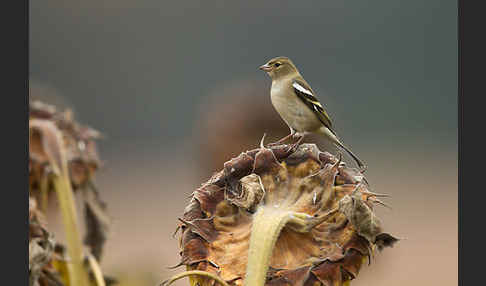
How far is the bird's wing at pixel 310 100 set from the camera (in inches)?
83.6

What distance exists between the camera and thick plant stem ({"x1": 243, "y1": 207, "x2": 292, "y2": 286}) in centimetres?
130

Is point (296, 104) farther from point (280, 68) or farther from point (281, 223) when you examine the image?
point (281, 223)

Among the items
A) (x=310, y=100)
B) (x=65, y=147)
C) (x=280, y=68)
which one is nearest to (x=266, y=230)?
(x=310, y=100)

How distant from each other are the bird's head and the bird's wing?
0.23 ft

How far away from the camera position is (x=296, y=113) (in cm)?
220

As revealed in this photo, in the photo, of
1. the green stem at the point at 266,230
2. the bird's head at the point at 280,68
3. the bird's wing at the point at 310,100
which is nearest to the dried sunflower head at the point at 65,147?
the bird's head at the point at 280,68

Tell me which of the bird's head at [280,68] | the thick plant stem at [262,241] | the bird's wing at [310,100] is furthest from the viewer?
the bird's head at [280,68]

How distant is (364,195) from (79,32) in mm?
14556

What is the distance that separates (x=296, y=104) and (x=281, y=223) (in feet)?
2.86

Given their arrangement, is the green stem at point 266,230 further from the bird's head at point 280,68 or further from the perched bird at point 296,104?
the bird's head at point 280,68

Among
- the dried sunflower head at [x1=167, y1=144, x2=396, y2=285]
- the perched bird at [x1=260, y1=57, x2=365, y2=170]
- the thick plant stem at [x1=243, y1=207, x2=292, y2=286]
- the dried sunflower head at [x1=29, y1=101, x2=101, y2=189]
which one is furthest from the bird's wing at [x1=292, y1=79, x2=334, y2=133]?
the dried sunflower head at [x1=29, y1=101, x2=101, y2=189]

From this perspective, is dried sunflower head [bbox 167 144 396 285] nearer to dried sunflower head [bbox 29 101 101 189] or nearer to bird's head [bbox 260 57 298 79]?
bird's head [bbox 260 57 298 79]

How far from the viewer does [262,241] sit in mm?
1354

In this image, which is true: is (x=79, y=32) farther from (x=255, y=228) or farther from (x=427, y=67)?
(x=255, y=228)
